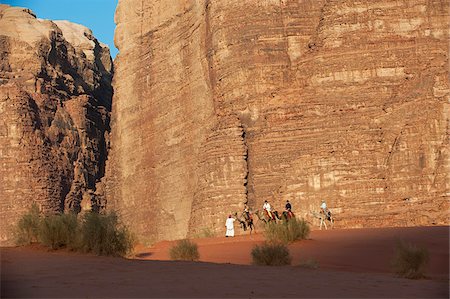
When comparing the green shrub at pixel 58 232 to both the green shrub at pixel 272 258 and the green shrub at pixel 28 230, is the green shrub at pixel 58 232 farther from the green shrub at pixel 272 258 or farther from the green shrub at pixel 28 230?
the green shrub at pixel 272 258

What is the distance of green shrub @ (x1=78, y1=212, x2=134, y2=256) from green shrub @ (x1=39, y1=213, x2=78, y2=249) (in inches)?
11.2

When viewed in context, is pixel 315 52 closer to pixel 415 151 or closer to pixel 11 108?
pixel 415 151

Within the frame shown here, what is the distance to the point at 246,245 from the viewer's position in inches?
1231

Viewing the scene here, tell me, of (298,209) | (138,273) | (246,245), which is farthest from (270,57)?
(138,273)

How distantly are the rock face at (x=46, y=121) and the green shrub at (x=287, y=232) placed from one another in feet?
148

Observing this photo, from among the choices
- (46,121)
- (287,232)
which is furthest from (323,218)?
(46,121)

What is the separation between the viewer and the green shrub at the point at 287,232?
3038 cm

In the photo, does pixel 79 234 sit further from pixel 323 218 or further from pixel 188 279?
pixel 323 218

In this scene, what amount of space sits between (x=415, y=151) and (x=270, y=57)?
10754 mm

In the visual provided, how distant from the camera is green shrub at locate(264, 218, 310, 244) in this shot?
30.4 m

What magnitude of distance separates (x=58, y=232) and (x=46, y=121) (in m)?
62.4

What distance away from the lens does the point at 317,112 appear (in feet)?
166

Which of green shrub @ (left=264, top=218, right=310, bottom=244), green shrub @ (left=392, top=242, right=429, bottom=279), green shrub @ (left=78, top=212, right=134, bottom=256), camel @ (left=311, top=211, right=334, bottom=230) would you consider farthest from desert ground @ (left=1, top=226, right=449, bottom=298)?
camel @ (left=311, top=211, right=334, bottom=230)

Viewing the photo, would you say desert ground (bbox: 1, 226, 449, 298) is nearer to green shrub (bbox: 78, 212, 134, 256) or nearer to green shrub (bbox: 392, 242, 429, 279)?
green shrub (bbox: 392, 242, 429, 279)
